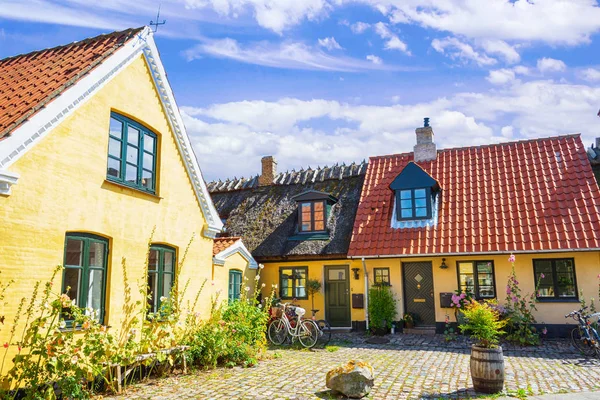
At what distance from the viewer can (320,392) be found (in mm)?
7746

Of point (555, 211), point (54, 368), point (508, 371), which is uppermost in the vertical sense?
point (555, 211)

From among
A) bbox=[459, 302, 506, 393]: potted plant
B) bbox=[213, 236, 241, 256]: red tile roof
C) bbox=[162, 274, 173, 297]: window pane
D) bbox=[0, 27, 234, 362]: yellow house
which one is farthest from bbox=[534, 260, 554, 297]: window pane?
bbox=[162, 274, 173, 297]: window pane

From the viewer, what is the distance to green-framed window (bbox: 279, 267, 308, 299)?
17422 millimetres

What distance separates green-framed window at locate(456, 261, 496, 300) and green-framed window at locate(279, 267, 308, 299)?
5.64m

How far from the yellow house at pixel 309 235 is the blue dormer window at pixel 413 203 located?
6.61 feet

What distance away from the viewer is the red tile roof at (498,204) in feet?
46.5

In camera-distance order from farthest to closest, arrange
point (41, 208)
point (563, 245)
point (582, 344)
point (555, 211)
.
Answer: point (555, 211), point (563, 245), point (582, 344), point (41, 208)

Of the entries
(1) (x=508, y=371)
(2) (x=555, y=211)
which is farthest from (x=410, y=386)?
(2) (x=555, y=211)

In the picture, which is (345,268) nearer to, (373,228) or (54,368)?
(373,228)

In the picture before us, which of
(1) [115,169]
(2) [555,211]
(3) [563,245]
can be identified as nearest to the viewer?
(1) [115,169]

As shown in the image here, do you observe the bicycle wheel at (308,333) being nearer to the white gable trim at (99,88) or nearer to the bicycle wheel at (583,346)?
the white gable trim at (99,88)

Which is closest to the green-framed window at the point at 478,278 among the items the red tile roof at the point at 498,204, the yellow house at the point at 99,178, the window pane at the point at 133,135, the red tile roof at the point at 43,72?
the red tile roof at the point at 498,204

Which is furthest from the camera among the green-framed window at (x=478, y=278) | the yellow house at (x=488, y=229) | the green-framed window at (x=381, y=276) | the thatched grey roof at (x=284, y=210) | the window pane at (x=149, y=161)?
the thatched grey roof at (x=284, y=210)

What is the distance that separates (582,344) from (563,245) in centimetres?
301
